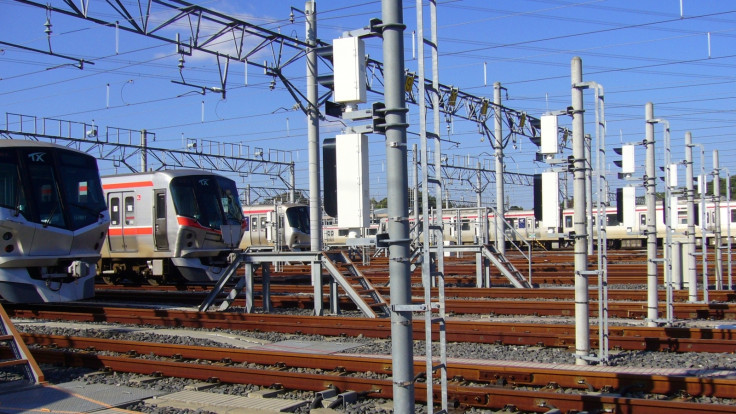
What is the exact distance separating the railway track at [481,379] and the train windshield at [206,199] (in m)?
9.65

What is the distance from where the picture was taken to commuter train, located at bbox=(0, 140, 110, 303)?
527 inches

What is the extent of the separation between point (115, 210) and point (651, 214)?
15.1m

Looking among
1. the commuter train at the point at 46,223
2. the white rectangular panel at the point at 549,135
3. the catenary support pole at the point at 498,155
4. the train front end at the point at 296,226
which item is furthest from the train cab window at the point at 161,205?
the white rectangular panel at the point at 549,135

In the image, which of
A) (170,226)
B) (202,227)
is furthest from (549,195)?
(170,226)

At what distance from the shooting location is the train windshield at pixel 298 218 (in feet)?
107

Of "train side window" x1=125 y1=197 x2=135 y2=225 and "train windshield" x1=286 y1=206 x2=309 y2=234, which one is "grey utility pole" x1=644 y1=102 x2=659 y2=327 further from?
"train windshield" x1=286 y1=206 x2=309 y2=234

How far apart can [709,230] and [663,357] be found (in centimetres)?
3032

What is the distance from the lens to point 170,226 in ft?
63.2

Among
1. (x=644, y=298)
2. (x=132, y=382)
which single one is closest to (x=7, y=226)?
(x=132, y=382)

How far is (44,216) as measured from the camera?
551 inches

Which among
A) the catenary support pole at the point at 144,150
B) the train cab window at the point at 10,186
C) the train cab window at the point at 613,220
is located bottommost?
the train cab window at the point at 613,220

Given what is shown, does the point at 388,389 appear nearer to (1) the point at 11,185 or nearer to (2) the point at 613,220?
(1) the point at 11,185

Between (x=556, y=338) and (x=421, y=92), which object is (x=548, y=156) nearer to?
(x=556, y=338)

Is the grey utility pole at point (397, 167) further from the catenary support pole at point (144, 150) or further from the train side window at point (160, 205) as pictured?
the catenary support pole at point (144, 150)
